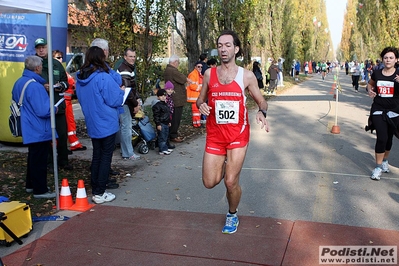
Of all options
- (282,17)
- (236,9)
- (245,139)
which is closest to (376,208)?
(245,139)

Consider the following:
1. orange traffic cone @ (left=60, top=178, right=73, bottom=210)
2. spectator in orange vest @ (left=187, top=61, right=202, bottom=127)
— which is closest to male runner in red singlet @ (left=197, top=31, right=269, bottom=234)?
orange traffic cone @ (left=60, top=178, right=73, bottom=210)

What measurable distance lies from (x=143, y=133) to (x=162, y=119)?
0.49 m

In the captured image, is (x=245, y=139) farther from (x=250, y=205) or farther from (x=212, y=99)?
(x=250, y=205)

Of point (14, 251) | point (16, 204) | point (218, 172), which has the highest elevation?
point (218, 172)

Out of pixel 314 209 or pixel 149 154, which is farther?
pixel 149 154

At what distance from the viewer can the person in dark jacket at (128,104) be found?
7976 mm

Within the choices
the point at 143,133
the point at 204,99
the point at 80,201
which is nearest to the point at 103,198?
A: the point at 80,201

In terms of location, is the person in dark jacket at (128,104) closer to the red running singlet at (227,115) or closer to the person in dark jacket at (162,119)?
the person in dark jacket at (162,119)

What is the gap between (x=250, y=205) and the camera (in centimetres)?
586

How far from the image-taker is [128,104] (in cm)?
812

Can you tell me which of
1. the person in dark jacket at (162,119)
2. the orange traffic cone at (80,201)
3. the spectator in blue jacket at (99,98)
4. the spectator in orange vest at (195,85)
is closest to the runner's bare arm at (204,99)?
the spectator in blue jacket at (99,98)

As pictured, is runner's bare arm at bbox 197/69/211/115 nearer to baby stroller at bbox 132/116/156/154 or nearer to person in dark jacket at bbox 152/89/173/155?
person in dark jacket at bbox 152/89/173/155

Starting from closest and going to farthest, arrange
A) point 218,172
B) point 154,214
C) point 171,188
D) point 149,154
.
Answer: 1. point 218,172
2. point 154,214
3. point 171,188
4. point 149,154

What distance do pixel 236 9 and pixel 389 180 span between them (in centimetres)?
1974
